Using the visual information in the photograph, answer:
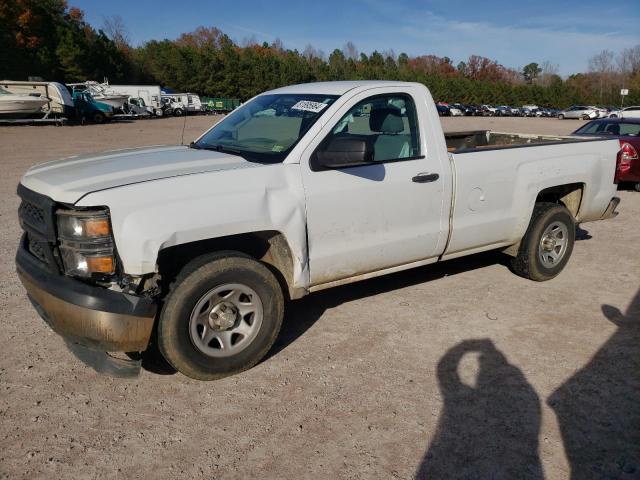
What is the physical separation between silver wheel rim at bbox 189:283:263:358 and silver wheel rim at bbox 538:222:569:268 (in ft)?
10.7

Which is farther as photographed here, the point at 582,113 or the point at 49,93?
the point at 582,113

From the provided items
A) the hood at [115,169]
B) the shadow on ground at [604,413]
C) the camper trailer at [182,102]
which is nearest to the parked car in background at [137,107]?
the camper trailer at [182,102]

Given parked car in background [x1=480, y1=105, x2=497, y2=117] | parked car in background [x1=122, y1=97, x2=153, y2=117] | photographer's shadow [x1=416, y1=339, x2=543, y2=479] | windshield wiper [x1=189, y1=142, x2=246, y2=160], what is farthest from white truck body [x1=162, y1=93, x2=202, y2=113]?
photographer's shadow [x1=416, y1=339, x2=543, y2=479]

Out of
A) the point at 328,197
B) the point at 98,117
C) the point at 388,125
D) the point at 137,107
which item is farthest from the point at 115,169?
the point at 137,107

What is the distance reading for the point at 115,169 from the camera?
3.47m

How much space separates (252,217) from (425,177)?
1535 millimetres

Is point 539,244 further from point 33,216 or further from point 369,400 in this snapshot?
point 33,216

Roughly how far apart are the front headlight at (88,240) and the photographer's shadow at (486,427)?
2097 millimetres

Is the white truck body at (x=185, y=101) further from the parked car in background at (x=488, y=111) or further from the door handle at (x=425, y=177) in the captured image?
the door handle at (x=425, y=177)

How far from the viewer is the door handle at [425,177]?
4152 millimetres

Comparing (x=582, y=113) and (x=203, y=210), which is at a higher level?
(x=582, y=113)

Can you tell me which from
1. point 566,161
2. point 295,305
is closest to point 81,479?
point 295,305

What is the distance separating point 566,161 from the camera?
523 centimetres

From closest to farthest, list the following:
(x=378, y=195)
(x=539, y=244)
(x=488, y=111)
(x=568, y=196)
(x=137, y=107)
Answer: 1. (x=378, y=195)
2. (x=539, y=244)
3. (x=568, y=196)
4. (x=137, y=107)
5. (x=488, y=111)
